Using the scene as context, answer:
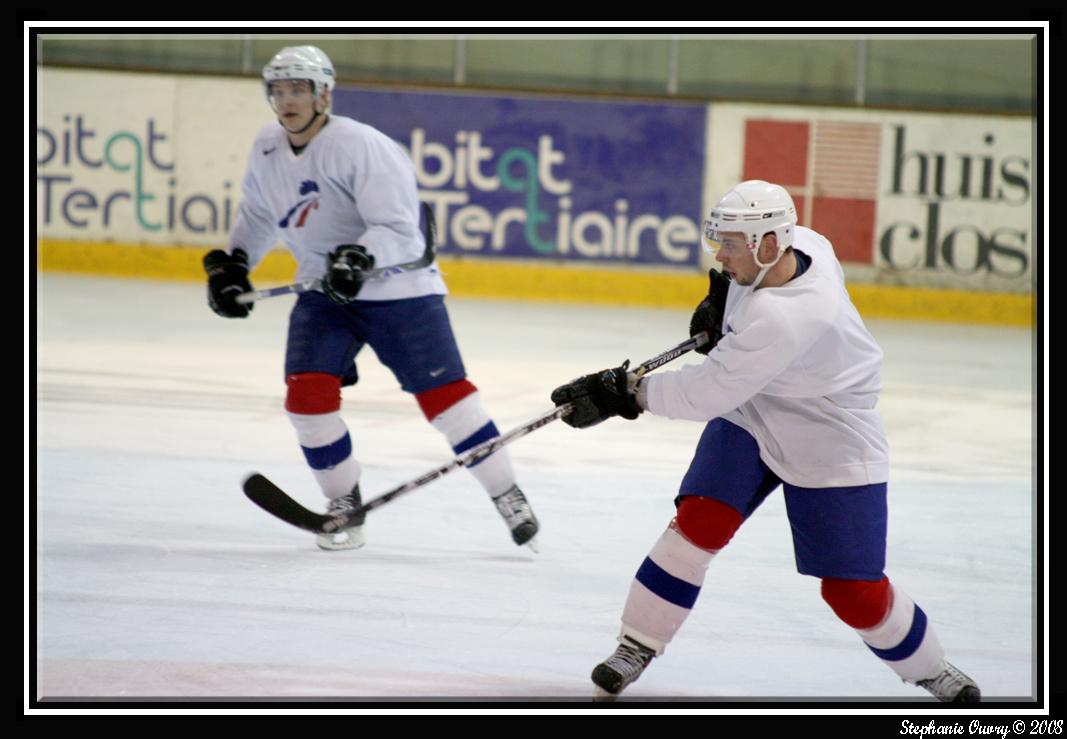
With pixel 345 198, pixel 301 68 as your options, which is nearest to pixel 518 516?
pixel 345 198

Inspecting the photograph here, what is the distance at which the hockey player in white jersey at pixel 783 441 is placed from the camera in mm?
2305

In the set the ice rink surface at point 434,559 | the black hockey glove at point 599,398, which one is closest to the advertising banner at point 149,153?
the ice rink surface at point 434,559

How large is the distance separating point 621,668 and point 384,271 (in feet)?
4.09

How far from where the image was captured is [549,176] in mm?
9445

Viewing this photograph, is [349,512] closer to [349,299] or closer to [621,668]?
[349,299]

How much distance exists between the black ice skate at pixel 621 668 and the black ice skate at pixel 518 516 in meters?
0.94

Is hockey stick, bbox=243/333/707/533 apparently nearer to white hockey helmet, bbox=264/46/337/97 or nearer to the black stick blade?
the black stick blade

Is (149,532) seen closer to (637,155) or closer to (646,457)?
(646,457)

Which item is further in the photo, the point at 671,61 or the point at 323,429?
the point at 671,61

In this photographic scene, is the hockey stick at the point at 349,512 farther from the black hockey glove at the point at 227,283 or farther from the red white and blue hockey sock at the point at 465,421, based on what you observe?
the black hockey glove at the point at 227,283

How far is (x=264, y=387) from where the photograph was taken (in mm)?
5648

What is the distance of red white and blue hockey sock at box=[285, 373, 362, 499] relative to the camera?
3.35 meters

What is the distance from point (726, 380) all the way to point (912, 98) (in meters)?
7.94

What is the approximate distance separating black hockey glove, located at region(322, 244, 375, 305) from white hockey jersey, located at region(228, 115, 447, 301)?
2.2 inches
